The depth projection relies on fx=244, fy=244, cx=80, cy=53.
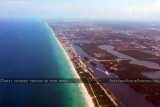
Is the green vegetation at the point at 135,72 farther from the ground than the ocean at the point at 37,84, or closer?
farther from the ground

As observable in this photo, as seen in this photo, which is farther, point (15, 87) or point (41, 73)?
point (41, 73)

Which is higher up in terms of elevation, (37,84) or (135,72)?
(135,72)

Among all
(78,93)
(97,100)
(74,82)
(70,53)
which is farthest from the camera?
(70,53)

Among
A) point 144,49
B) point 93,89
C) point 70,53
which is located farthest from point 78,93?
point 144,49

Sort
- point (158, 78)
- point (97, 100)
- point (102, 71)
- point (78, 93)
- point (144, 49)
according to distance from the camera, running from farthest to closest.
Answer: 1. point (144, 49)
2. point (102, 71)
3. point (158, 78)
4. point (78, 93)
5. point (97, 100)

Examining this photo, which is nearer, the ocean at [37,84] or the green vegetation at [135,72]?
the ocean at [37,84]

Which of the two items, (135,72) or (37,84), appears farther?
(135,72)

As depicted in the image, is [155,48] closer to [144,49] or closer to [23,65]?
[144,49]

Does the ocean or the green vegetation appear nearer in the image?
the ocean

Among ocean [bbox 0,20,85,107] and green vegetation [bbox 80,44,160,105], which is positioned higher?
green vegetation [bbox 80,44,160,105]

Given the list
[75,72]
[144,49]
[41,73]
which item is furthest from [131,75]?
[144,49]
